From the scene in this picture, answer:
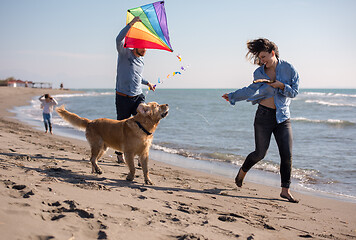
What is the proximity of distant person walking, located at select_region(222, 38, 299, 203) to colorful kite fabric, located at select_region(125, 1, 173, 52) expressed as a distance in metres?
2.05

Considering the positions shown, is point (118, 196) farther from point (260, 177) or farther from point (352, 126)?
point (352, 126)

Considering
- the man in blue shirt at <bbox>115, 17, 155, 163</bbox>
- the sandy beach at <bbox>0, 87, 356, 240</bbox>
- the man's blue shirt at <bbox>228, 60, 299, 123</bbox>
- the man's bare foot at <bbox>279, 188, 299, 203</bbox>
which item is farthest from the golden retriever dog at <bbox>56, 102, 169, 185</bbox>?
the man's bare foot at <bbox>279, 188, 299, 203</bbox>

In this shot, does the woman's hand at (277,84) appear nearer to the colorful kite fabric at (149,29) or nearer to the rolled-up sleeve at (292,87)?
the rolled-up sleeve at (292,87)

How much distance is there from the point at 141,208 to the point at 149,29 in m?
3.84

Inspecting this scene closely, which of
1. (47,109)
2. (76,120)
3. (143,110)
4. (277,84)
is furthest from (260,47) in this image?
(47,109)

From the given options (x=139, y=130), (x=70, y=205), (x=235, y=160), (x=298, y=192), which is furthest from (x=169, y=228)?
(x=235, y=160)

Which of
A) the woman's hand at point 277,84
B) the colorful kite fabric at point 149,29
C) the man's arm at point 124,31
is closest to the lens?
the woman's hand at point 277,84

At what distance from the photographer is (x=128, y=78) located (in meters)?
6.09

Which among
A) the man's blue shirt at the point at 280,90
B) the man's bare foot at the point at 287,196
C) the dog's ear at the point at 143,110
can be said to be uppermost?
the man's blue shirt at the point at 280,90

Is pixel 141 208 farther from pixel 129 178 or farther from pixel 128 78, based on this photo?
pixel 128 78

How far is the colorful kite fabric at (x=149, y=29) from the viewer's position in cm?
602

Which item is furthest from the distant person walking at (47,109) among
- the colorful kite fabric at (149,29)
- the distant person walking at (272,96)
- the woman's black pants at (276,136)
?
the woman's black pants at (276,136)

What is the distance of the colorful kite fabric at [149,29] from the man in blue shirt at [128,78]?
0.54 feet

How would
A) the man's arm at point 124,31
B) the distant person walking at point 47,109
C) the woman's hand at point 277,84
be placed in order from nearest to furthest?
the woman's hand at point 277,84 → the man's arm at point 124,31 → the distant person walking at point 47,109
